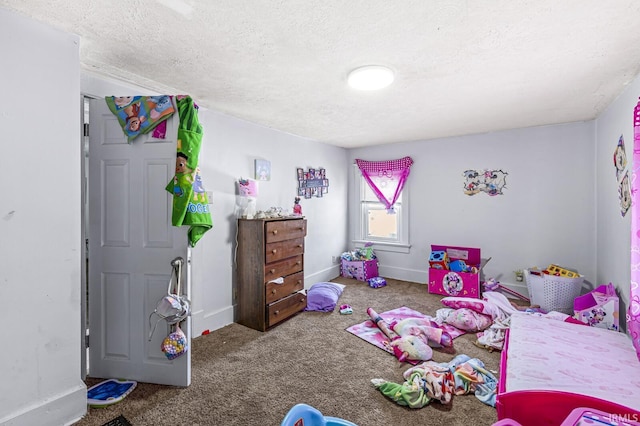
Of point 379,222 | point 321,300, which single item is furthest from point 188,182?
point 379,222

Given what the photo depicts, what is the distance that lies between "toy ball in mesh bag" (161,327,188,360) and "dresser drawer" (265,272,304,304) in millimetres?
1086

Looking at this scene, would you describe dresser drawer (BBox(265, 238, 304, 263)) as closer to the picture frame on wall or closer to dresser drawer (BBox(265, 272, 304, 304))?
dresser drawer (BBox(265, 272, 304, 304))

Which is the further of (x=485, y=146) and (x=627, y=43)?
(x=485, y=146)

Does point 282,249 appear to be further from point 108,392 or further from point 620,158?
point 620,158

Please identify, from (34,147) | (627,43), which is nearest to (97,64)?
(34,147)

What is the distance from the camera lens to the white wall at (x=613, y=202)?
233cm

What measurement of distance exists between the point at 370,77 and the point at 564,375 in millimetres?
2181

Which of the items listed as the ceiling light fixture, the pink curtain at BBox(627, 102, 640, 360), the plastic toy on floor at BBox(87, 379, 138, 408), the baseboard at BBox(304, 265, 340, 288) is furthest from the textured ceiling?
the baseboard at BBox(304, 265, 340, 288)

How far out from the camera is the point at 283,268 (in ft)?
10.6

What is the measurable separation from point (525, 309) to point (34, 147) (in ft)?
14.5

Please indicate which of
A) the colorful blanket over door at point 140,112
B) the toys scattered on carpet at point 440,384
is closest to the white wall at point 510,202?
the toys scattered on carpet at point 440,384

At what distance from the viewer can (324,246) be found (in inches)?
185

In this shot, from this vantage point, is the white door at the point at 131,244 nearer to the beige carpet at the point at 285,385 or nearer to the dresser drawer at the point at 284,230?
the beige carpet at the point at 285,385

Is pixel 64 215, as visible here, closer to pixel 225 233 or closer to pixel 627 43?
pixel 225 233
